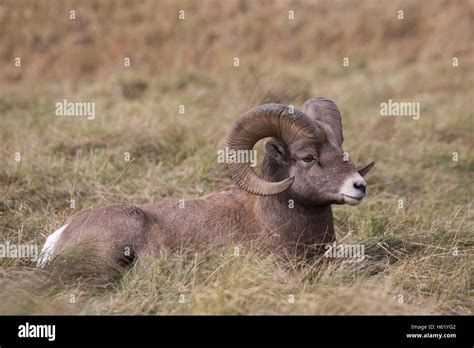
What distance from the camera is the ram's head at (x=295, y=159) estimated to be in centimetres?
786

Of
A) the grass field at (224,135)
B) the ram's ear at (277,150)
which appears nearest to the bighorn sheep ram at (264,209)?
the ram's ear at (277,150)

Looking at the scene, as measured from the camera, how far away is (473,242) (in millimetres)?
9078

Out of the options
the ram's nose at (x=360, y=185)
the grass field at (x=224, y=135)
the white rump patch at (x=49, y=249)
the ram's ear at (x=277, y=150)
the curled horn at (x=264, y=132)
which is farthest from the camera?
the ram's ear at (x=277, y=150)

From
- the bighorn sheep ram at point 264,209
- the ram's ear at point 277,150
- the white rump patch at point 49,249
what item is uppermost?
the ram's ear at point 277,150

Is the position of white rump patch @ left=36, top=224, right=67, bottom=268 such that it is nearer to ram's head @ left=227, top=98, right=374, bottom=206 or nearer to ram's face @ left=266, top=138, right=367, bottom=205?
ram's head @ left=227, top=98, right=374, bottom=206

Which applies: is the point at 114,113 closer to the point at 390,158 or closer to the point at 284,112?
the point at 390,158

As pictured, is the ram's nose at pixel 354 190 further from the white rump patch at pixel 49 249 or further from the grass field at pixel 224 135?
the white rump patch at pixel 49 249

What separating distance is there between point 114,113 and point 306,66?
11.5 meters

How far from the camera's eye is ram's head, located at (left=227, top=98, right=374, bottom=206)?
786 cm

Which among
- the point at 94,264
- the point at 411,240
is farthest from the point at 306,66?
the point at 94,264

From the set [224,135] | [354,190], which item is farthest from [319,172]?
[224,135]

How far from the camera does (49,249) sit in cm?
800

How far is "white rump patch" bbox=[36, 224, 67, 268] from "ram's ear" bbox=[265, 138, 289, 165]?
2137 millimetres

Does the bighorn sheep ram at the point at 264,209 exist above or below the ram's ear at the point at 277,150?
below
